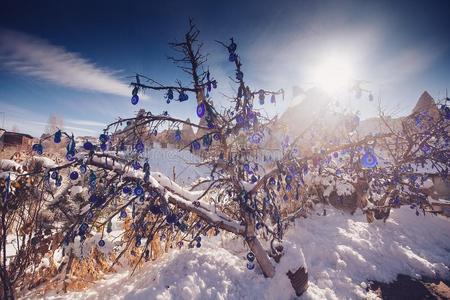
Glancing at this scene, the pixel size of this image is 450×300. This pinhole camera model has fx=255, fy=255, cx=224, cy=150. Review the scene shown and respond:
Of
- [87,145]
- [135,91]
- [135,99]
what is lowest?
[87,145]

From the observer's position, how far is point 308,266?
5852mm

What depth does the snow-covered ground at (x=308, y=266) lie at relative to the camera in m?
4.73

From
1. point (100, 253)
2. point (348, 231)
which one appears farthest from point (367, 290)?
point (100, 253)

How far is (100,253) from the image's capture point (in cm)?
560

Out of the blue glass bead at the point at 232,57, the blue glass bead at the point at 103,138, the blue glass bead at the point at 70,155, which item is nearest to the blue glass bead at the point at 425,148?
the blue glass bead at the point at 232,57

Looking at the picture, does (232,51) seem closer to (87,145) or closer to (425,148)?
(87,145)

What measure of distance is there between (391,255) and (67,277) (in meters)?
7.50

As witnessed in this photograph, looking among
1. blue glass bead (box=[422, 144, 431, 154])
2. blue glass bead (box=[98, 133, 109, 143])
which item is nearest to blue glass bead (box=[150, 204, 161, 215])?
blue glass bead (box=[98, 133, 109, 143])

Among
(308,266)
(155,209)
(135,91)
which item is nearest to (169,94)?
(135,91)

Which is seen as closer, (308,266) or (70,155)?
(70,155)

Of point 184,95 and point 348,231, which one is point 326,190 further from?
point 184,95

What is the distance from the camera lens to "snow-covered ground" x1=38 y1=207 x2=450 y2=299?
473cm

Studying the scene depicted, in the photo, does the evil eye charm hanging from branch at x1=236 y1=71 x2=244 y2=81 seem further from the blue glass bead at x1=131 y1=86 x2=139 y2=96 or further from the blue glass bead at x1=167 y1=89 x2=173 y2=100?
the blue glass bead at x1=131 y1=86 x2=139 y2=96

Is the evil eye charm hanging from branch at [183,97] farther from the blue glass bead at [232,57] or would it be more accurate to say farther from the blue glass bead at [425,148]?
the blue glass bead at [425,148]
